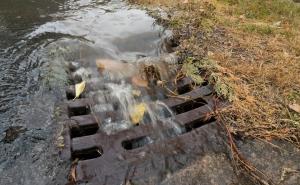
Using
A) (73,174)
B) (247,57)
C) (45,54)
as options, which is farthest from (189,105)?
(45,54)

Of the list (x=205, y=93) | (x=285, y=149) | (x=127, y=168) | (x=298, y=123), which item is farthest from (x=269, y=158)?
(x=127, y=168)

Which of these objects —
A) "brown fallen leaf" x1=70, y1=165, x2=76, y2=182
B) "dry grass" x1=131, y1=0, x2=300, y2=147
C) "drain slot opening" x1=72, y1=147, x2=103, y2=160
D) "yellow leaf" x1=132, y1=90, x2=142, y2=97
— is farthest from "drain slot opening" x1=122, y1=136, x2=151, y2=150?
"dry grass" x1=131, y1=0, x2=300, y2=147

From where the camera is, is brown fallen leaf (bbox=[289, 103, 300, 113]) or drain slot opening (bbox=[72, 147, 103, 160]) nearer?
drain slot opening (bbox=[72, 147, 103, 160])

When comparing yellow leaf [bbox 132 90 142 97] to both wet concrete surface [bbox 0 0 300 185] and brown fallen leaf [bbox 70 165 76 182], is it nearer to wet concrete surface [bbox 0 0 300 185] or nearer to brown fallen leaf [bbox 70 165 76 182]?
wet concrete surface [bbox 0 0 300 185]

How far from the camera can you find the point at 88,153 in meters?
2.16

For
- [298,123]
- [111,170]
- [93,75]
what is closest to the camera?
[111,170]

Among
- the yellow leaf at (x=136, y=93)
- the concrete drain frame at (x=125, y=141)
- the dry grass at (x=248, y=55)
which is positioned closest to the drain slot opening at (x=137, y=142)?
the concrete drain frame at (x=125, y=141)

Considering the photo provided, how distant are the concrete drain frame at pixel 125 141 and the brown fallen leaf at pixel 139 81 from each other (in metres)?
0.30

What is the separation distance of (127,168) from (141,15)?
2707mm

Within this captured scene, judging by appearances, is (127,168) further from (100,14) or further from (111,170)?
(100,14)

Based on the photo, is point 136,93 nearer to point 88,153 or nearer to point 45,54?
point 88,153

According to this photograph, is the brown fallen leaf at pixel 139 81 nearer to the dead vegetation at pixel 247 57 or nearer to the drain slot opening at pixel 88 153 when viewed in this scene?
the dead vegetation at pixel 247 57

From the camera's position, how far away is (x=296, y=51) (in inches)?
140

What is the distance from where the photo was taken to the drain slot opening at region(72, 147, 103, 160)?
6.94 feet
